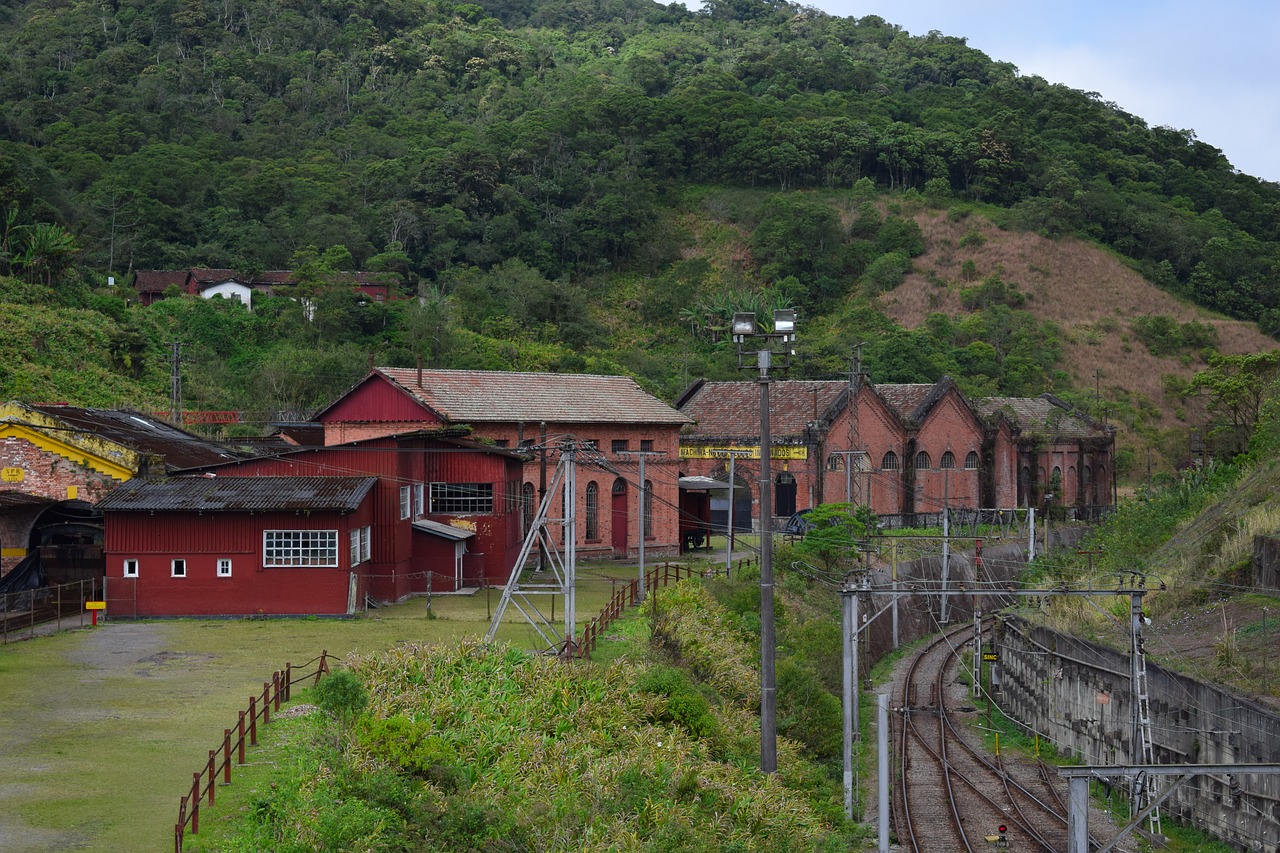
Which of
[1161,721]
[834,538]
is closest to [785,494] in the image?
[834,538]

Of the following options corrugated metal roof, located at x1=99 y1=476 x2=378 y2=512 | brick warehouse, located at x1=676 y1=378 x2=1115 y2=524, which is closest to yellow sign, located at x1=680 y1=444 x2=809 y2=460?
brick warehouse, located at x1=676 y1=378 x2=1115 y2=524

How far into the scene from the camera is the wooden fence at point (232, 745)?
13659mm

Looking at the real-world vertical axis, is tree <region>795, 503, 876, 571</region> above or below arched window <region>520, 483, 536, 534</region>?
below

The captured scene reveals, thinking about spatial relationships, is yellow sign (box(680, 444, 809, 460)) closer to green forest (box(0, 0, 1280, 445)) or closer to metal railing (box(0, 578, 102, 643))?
green forest (box(0, 0, 1280, 445))

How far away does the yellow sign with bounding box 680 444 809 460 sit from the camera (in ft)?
170

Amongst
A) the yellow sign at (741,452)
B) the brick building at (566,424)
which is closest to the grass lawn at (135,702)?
the brick building at (566,424)

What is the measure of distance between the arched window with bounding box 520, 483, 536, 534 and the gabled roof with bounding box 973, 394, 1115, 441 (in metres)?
27.9

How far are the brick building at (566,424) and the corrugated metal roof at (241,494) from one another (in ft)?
29.8

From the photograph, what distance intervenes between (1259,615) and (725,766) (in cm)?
1381

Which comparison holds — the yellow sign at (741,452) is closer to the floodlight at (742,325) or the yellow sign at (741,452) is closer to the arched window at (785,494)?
the arched window at (785,494)

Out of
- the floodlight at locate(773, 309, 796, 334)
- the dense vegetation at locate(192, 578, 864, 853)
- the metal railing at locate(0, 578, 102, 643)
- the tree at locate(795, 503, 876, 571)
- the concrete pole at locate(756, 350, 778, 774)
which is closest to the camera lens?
the dense vegetation at locate(192, 578, 864, 853)

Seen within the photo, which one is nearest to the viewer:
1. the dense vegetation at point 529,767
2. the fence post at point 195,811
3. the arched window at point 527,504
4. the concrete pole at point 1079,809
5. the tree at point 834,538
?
the concrete pole at point 1079,809

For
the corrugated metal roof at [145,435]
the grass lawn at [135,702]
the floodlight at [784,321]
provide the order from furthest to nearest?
the corrugated metal roof at [145,435], the floodlight at [784,321], the grass lawn at [135,702]

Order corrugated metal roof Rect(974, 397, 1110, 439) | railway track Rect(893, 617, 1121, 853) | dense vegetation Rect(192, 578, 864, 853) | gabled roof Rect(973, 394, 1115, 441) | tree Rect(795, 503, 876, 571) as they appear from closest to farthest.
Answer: dense vegetation Rect(192, 578, 864, 853) → railway track Rect(893, 617, 1121, 853) → tree Rect(795, 503, 876, 571) → gabled roof Rect(973, 394, 1115, 441) → corrugated metal roof Rect(974, 397, 1110, 439)
